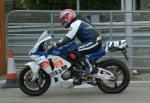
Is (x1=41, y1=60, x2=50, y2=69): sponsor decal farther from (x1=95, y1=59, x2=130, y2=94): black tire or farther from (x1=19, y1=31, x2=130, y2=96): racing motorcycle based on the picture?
(x1=95, y1=59, x2=130, y2=94): black tire

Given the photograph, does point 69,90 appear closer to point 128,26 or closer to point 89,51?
point 89,51

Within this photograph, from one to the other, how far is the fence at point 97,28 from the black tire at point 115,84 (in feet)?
7.27

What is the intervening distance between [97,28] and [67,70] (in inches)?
106

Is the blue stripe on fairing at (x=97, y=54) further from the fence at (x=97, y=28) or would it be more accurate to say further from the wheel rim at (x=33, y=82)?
the fence at (x=97, y=28)

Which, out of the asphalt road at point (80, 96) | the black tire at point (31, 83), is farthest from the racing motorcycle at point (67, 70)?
the asphalt road at point (80, 96)

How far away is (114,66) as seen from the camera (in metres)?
10.1

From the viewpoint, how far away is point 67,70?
32.9 ft

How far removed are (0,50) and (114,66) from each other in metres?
3.34

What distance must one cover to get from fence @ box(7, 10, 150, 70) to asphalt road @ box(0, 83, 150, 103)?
1639 mm

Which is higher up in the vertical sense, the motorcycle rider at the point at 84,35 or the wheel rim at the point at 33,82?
the motorcycle rider at the point at 84,35

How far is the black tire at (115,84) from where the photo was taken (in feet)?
32.8

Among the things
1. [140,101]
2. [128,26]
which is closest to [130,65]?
[128,26]

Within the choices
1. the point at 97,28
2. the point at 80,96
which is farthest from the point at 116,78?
the point at 97,28

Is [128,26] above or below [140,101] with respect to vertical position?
above
